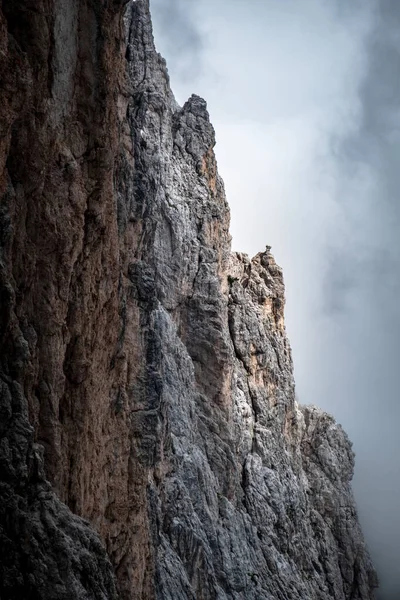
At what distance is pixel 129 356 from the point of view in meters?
28.9

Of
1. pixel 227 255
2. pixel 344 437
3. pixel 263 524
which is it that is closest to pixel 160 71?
pixel 227 255

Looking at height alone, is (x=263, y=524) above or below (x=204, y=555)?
above

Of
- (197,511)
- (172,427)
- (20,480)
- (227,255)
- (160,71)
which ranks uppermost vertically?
(160,71)

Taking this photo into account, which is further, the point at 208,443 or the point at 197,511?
the point at 208,443

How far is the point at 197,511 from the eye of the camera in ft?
139

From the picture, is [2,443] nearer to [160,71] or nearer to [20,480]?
[20,480]

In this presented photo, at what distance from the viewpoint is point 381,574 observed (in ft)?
335

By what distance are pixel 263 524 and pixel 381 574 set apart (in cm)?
5779

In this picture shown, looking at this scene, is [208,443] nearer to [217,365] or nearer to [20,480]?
[217,365]

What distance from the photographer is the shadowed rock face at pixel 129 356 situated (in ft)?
45.8

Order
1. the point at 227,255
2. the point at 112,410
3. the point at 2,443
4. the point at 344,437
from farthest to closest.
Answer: the point at 344,437 < the point at 227,255 < the point at 112,410 < the point at 2,443

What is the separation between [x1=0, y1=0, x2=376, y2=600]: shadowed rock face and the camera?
14.0 meters

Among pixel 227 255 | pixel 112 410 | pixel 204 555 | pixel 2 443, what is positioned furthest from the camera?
pixel 227 255

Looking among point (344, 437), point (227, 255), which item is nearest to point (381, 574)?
point (344, 437)
